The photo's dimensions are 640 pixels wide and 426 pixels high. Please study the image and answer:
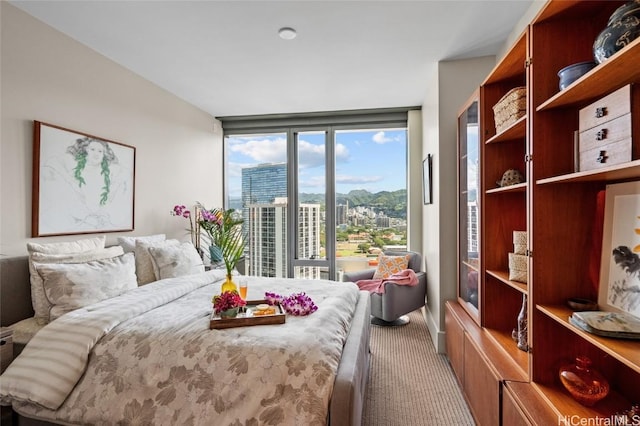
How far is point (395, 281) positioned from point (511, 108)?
218 centimetres

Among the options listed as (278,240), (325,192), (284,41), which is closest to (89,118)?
(284,41)

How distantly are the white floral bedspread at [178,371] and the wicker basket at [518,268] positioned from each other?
1.03m

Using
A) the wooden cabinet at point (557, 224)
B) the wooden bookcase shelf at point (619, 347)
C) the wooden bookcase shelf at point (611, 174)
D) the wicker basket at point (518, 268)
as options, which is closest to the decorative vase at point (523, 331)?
the wicker basket at point (518, 268)

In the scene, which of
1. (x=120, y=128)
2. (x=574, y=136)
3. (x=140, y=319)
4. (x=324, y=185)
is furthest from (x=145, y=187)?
(x=574, y=136)

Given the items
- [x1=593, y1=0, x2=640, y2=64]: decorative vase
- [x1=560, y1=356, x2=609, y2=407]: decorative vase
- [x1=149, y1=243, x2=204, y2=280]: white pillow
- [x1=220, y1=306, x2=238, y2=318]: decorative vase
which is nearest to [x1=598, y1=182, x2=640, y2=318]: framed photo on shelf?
[x1=560, y1=356, x2=609, y2=407]: decorative vase

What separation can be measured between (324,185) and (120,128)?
2702mm

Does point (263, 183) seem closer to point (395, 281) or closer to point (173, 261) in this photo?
point (173, 261)

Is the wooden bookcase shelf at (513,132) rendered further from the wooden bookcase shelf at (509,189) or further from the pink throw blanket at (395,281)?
the pink throw blanket at (395,281)

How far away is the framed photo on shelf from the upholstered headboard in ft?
10.4

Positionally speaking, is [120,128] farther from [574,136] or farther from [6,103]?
[574,136]

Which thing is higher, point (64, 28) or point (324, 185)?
point (64, 28)

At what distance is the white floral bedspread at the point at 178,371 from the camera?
1.44 meters

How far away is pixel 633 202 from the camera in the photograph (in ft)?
3.86

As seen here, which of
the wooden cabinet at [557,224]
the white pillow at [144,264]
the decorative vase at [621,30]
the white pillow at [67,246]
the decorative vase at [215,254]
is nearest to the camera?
the decorative vase at [621,30]
